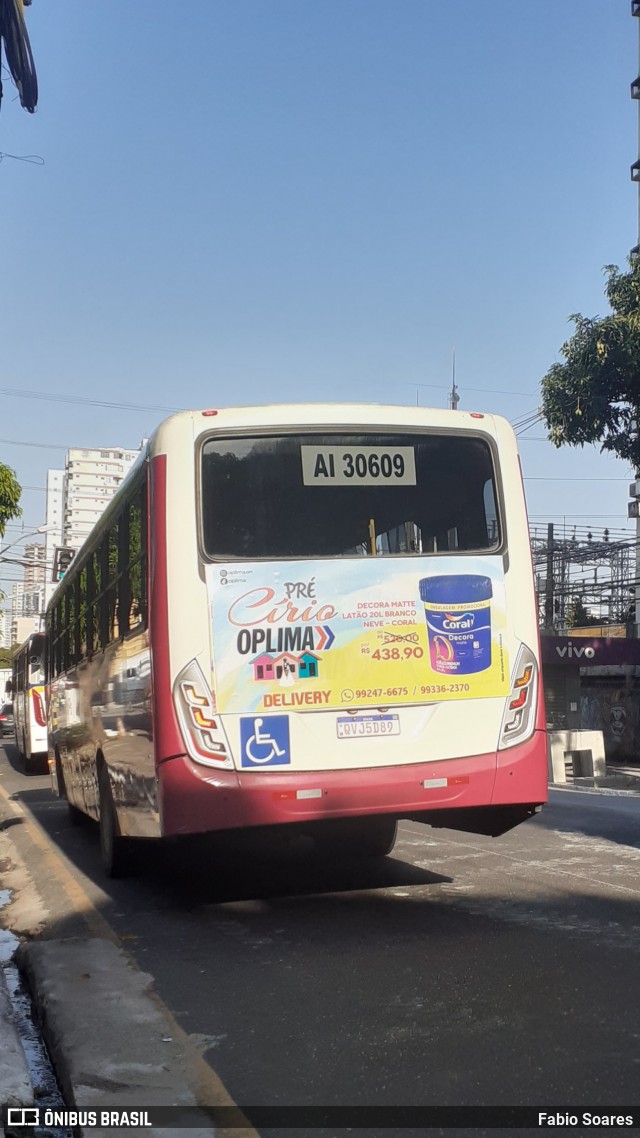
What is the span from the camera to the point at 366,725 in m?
7.56

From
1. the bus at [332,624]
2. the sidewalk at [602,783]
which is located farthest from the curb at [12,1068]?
the sidewalk at [602,783]

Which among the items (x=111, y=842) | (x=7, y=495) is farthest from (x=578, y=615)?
(x=111, y=842)

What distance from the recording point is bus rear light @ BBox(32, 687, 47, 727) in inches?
1070

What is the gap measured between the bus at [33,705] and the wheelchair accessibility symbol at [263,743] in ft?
63.8

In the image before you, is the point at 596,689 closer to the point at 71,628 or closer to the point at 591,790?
the point at 591,790

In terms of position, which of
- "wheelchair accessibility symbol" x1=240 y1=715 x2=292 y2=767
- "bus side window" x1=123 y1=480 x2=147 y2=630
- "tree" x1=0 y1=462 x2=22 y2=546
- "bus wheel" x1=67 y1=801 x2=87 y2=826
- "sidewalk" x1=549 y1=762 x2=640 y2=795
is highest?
"tree" x1=0 y1=462 x2=22 y2=546

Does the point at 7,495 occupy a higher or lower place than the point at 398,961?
higher

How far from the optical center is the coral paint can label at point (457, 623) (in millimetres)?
7750

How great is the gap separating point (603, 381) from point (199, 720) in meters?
20.9

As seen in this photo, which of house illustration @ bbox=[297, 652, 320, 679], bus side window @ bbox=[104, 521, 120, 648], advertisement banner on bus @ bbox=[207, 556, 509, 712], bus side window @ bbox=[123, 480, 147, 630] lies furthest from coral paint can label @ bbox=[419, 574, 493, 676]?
bus side window @ bbox=[104, 521, 120, 648]

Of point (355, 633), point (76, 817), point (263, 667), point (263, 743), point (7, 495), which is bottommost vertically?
point (76, 817)

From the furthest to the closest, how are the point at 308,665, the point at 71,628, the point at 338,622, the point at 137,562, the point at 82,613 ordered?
the point at 71,628, the point at 82,613, the point at 137,562, the point at 338,622, the point at 308,665

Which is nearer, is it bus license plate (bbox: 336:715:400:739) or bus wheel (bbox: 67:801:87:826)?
bus license plate (bbox: 336:715:400:739)

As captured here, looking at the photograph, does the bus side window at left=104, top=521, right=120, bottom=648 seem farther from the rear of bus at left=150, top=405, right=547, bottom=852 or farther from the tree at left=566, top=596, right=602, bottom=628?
the tree at left=566, top=596, right=602, bottom=628
